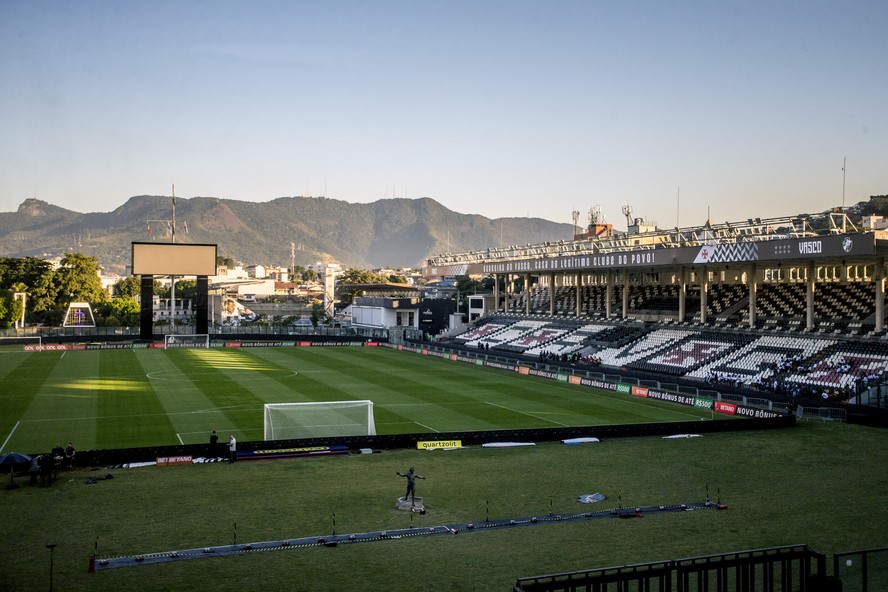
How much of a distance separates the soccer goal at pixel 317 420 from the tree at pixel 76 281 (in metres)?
86.9

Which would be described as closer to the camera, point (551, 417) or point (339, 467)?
point (339, 467)

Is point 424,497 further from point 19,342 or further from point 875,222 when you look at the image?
point 19,342

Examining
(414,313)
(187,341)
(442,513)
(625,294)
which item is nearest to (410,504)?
(442,513)

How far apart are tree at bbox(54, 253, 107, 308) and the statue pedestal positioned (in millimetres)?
101821

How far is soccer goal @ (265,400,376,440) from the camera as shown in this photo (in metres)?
30.2

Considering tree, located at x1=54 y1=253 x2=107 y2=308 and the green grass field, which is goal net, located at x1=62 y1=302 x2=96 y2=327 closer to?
tree, located at x1=54 y1=253 x2=107 y2=308

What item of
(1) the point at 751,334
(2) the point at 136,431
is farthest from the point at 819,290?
(2) the point at 136,431

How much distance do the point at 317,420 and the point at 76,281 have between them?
90.3 m

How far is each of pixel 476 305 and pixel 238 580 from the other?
278ft

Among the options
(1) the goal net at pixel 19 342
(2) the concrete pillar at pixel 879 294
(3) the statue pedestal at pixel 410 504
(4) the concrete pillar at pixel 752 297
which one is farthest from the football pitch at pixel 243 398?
(2) the concrete pillar at pixel 879 294

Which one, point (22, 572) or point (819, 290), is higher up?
point (819, 290)

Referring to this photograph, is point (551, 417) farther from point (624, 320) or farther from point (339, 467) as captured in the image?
point (624, 320)

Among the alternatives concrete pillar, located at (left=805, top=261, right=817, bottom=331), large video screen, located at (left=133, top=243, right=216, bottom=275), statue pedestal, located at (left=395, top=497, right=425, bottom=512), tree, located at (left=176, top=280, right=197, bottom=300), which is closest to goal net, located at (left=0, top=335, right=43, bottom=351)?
large video screen, located at (left=133, top=243, right=216, bottom=275)

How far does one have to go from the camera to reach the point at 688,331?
59.1m
